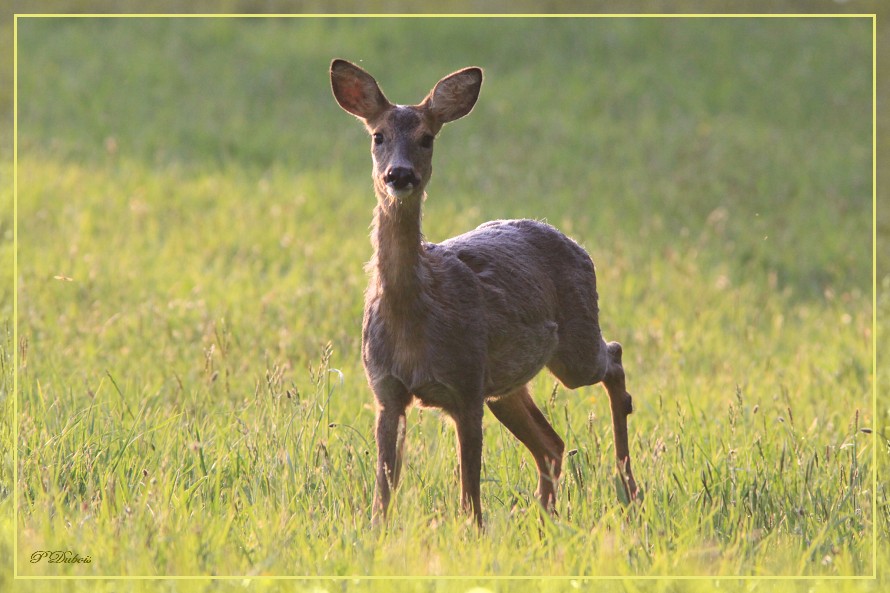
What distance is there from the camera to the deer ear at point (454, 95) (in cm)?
602

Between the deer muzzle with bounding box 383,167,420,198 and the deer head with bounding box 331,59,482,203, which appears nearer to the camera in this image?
the deer muzzle with bounding box 383,167,420,198

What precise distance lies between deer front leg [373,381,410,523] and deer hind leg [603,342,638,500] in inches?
56.2

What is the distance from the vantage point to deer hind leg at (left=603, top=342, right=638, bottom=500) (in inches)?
274

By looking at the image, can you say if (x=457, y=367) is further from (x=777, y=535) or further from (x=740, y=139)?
(x=740, y=139)

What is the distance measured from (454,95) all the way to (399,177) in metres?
0.66

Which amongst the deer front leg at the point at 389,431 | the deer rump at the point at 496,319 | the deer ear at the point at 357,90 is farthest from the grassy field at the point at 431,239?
the deer ear at the point at 357,90

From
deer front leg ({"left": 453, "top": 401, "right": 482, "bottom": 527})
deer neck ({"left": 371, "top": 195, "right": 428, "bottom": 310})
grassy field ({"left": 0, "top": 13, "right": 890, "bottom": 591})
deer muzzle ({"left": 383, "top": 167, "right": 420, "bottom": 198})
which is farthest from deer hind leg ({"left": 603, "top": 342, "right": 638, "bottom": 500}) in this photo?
deer muzzle ({"left": 383, "top": 167, "right": 420, "bottom": 198})

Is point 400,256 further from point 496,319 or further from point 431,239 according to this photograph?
point 431,239

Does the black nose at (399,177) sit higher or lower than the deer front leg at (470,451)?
higher

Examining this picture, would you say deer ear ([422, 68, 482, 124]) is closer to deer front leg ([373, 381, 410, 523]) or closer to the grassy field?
deer front leg ([373, 381, 410, 523])

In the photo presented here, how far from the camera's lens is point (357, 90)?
240 inches

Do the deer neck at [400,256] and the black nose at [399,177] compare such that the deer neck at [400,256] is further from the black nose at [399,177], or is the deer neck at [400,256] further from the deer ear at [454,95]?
the deer ear at [454,95]

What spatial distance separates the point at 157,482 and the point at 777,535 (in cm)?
283

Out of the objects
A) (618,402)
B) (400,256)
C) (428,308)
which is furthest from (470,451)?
(618,402)
